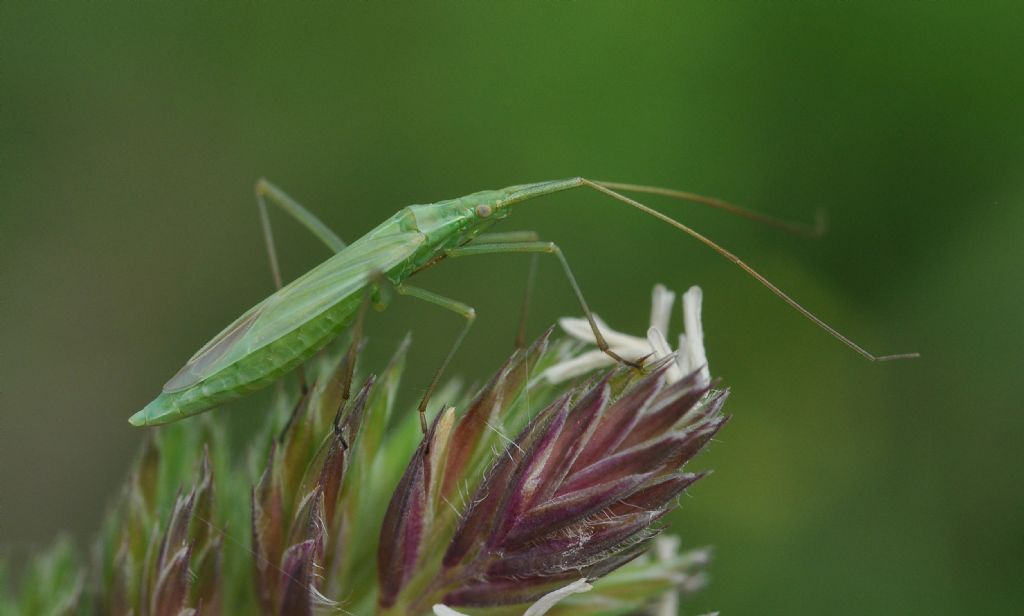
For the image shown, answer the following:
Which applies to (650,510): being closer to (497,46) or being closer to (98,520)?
(497,46)

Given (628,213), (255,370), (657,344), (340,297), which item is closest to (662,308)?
(657,344)

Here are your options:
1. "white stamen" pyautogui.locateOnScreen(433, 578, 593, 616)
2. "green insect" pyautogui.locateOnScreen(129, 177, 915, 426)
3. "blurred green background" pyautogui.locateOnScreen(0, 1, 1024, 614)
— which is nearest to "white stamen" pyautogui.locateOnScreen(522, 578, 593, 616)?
"white stamen" pyautogui.locateOnScreen(433, 578, 593, 616)

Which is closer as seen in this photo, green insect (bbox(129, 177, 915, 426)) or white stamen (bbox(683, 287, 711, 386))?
white stamen (bbox(683, 287, 711, 386))

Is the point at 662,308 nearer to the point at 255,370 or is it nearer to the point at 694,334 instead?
the point at 694,334

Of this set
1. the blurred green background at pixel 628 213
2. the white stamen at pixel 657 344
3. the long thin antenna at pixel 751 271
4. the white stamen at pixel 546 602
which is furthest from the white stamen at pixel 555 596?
the blurred green background at pixel 628 213

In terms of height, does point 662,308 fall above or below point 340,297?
below

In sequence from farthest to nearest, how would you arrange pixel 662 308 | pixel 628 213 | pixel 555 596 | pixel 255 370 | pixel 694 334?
Answer: 1. pixel 628 213
2. pixel 255 370
3. pixel 662 308
4. pixel 694 334
5. pixel 555 596

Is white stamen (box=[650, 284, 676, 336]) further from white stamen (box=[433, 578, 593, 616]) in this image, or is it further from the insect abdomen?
the insect abdomen
